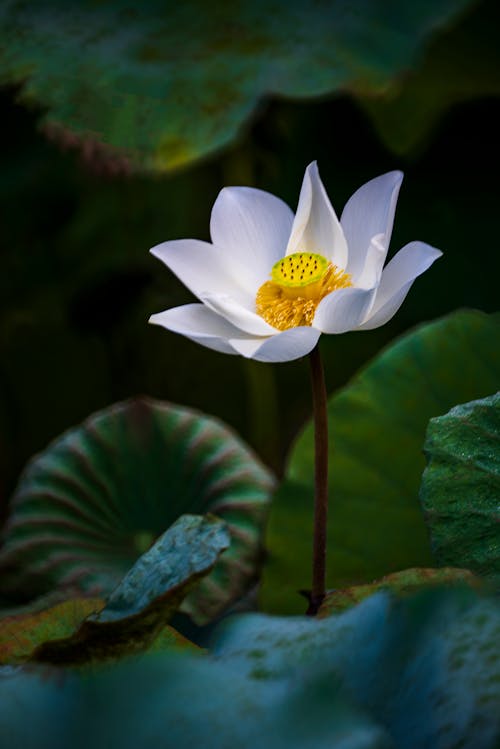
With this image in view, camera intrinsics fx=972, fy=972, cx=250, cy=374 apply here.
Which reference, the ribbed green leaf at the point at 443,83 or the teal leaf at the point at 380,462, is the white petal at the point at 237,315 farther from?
the ribbed green leaf at the point at 443,83

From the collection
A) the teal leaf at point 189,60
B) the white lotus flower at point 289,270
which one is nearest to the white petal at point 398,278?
the white lotus flower at point 289,270

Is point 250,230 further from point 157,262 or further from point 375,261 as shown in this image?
point 157,262

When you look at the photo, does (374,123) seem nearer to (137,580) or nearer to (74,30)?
(74,30)

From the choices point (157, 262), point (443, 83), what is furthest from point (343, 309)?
point (157, 262)

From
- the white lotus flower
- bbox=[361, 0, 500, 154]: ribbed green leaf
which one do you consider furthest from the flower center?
bbox=[361, 0, 500, 154]: ribbed green leaf

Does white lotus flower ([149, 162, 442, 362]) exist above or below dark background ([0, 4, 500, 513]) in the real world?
above

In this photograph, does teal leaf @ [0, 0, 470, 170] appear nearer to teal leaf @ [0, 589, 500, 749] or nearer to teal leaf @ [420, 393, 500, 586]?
teal leaf @ [420, 393, 500, 586]
